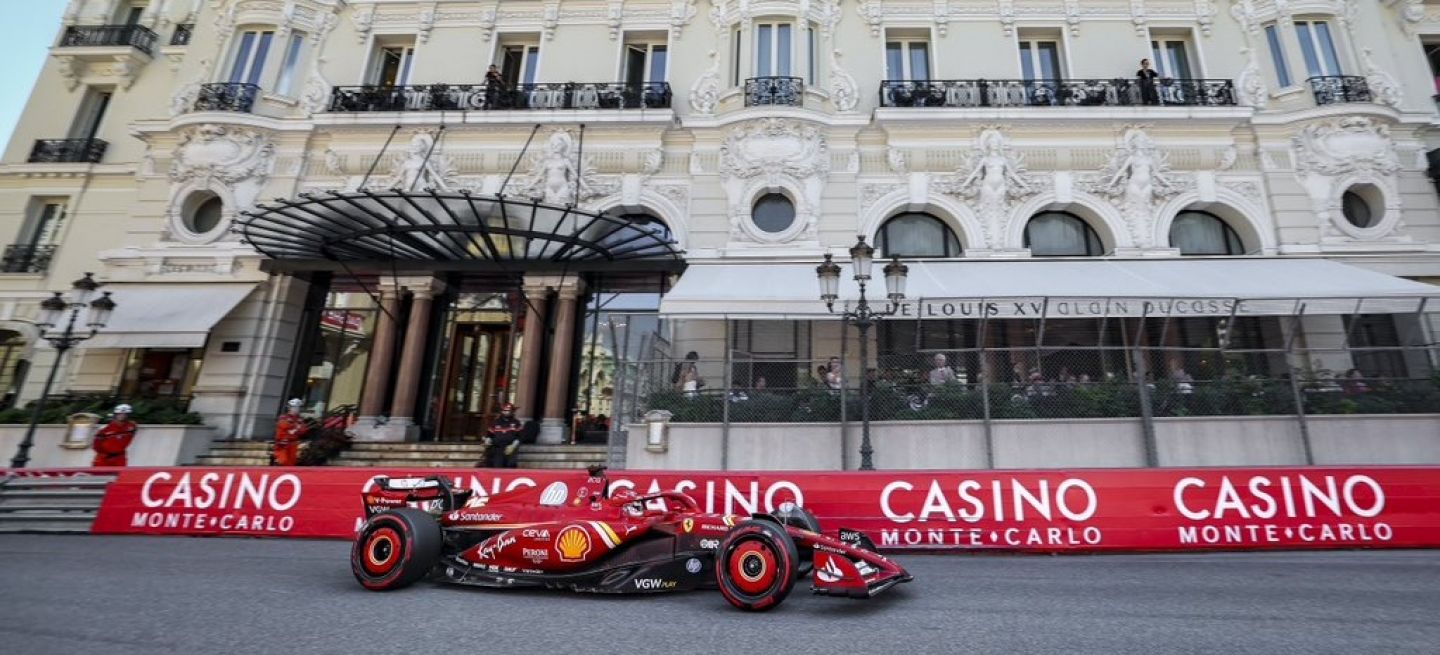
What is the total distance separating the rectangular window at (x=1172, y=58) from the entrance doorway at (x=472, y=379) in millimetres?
19618

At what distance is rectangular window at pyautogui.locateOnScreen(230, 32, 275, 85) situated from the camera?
17.2 metres

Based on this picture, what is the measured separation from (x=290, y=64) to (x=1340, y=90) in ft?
93.6

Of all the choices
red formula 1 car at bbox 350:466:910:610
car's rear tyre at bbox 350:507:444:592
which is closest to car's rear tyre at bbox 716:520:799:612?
red formula 1 car at bbox 350:466:910:610

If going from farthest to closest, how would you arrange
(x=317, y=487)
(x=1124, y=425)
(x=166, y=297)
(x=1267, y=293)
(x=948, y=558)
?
(x=166, y=297), (x=1267, y=293), (x=1124, y=425), (x=317, y=487), (x=948, y=558)

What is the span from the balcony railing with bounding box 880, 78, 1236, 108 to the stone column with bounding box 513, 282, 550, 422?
10384 mm

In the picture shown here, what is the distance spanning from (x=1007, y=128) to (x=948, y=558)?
1225 cm

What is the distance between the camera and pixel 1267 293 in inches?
478

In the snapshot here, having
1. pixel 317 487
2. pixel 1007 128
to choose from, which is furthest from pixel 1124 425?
pixel 317 487

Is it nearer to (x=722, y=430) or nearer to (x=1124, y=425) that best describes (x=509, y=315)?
(x=722, y=430)

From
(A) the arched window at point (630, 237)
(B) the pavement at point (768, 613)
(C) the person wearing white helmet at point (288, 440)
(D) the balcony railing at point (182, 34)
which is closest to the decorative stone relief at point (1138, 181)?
(B) the pavement at point (768, 613)

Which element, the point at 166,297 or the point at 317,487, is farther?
the point at 166,297

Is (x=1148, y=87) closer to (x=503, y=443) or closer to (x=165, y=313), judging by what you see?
(x=503, y=443)

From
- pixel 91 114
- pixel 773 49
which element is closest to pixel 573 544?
pixel 773 49

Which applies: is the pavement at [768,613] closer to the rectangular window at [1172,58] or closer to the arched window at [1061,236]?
the arched window at [1061,236]
